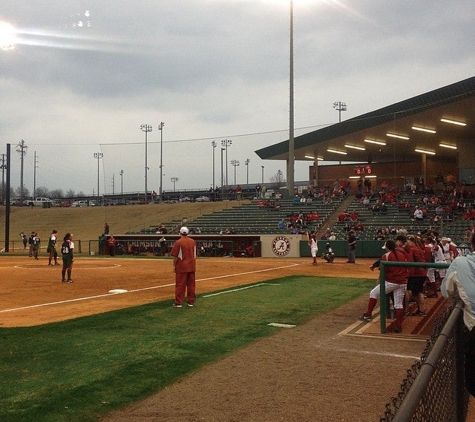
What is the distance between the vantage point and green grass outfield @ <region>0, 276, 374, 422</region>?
5.74m

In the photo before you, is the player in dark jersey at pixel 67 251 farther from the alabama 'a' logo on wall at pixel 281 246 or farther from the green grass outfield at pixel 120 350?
the alabama 'a' logo on wall at pixel 281 246

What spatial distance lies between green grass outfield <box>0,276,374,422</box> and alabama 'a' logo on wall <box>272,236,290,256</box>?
72.7ft

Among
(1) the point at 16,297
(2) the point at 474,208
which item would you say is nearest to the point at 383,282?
(1) the point at 16,297

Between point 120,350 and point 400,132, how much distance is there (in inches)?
1421

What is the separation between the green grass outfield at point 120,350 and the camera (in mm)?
5742

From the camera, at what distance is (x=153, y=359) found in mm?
7520

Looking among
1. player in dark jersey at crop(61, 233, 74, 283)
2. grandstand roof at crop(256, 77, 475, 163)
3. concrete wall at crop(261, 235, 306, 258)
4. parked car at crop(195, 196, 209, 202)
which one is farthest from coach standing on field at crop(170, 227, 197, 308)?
parked car at crop(195, 196, 209, 202)

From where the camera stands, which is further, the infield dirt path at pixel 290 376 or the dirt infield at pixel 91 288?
the dirt infield at pixel 91 288

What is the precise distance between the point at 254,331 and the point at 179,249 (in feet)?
11.3

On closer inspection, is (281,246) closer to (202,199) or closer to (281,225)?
(281,225)

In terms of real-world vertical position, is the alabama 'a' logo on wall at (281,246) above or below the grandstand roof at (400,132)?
below

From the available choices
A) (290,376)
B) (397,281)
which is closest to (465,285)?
(290,376)

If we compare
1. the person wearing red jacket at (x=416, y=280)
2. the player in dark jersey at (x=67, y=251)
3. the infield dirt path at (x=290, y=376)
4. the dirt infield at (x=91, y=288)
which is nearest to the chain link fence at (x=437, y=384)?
the infield dirt path at (x=290, y=376)

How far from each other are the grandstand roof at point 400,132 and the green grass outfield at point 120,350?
21311 millimetres
